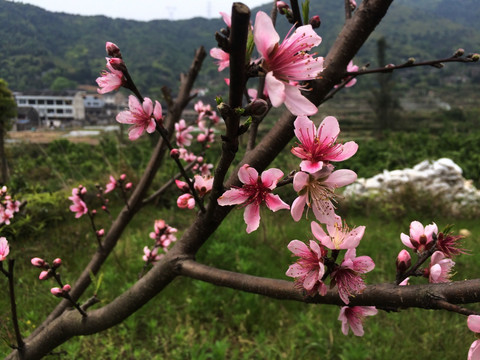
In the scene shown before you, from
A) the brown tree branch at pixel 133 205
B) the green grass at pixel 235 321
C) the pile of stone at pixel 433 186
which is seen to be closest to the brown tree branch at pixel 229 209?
the brown tree branch at pixel 133 205

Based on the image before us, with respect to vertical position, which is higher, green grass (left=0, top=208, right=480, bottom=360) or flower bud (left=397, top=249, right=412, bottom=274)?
flower bud (left=397, top=249, right=412, bottom=274)

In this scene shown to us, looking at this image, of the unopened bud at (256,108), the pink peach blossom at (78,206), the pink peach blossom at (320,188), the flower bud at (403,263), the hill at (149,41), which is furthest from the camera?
the hill at (149,41)

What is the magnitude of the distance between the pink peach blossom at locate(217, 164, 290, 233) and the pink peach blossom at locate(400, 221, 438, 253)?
0.41 m

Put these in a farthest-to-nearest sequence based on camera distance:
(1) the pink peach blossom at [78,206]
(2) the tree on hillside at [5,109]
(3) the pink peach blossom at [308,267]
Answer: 1. (2) the tree on hillside at [5,109]
2. (1) the pink peach blossom at [78,206]
3. (3) the pink peach blossom at [308,267]

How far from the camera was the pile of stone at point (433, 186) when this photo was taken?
5.43 meters

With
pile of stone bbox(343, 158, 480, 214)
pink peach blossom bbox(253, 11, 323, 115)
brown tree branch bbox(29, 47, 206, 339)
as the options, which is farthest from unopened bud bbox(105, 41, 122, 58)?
pile of stone bbox(343, 158, 480, 214)

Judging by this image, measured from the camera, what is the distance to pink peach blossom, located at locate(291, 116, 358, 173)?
0.56 m

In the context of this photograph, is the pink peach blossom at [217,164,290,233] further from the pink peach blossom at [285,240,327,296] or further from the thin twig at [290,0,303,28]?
the thin twig at [290,0,303,28]

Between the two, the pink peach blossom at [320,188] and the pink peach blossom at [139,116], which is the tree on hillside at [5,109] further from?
the pink peach blossom at [320,188]

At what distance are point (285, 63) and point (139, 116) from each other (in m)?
0.37

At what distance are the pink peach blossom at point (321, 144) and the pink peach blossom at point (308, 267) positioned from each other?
0.17 metres

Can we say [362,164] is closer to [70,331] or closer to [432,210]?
[432,210]

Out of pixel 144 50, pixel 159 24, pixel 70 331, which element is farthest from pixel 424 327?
A: pixel 159 24

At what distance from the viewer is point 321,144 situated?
0.59 meters
